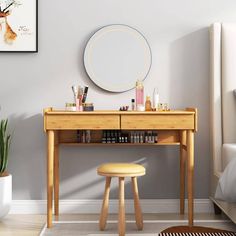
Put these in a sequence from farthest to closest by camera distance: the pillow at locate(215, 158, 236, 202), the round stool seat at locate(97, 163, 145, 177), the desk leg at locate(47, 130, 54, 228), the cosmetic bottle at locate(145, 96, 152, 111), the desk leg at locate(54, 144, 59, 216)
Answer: the desk leg at locate(54, 144, 59, 216) → the cosmetic bottle at locate(145, 96, 152, 111) → the desk leg at locate(47, 130, 54, 228) → the round stool seat at locate(97, 163, 145, 177) → the pillow at locate(215, 158, 236, 202)

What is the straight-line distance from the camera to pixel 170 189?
369cm

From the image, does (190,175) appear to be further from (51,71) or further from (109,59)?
(51,71)

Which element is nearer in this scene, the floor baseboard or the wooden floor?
the wooden floor

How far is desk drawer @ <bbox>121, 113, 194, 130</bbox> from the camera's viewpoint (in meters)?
3.19

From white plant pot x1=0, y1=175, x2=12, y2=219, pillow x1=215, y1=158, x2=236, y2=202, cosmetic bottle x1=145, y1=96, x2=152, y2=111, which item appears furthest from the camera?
cosmetic bottle x1=145, y1=96, x2=152, y2=111

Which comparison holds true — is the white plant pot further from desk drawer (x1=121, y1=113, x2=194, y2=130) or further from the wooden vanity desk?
desk drawer (x1=121, y1=113, x2=194, y2=130)

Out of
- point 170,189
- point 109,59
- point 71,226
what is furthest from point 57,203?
point 109,59

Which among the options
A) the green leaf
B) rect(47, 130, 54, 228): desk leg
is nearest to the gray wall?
the green leaf

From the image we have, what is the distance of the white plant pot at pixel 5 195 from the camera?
3322 mm

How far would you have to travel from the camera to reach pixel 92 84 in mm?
3643

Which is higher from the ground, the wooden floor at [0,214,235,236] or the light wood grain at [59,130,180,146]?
the light wood grain at [59,130,180,146]

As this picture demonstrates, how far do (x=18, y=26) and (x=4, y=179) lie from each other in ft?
4.08

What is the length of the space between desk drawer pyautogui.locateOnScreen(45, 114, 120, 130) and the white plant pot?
1.92ft

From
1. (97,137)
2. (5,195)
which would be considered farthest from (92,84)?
(5,195)
